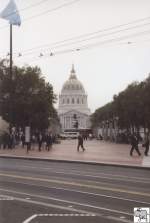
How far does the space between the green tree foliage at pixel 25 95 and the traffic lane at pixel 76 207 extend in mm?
47361

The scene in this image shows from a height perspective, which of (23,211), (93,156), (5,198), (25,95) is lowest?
(23,211)

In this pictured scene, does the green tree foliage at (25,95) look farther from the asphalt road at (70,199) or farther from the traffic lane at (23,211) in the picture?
the traffic lane at (23,211)

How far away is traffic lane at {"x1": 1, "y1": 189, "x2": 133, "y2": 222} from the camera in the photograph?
1081 centimetres

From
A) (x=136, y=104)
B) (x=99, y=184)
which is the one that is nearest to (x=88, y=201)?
(x=99, y=184)

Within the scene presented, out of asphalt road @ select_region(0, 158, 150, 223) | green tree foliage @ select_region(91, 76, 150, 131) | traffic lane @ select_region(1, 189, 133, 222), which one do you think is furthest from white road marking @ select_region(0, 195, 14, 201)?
green tree foliage @ select_region(91, 76, 150, 131)

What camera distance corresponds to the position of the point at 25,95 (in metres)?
63.2

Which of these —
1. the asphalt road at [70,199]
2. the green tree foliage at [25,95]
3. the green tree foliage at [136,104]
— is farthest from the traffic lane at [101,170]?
the green tree foliage at [136,104]

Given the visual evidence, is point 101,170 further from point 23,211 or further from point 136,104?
point 136,104

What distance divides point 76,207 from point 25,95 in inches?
2023

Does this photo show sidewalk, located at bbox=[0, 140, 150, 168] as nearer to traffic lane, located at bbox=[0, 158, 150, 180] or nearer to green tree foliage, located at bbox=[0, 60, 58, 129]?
traffic lane, located at bbox=[0, 158, 150, 180]

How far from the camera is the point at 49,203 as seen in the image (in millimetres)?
13094

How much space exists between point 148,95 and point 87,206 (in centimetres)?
5611

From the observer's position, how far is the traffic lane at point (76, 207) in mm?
10809

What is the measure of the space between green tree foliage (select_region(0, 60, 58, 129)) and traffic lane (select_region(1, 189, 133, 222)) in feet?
155
